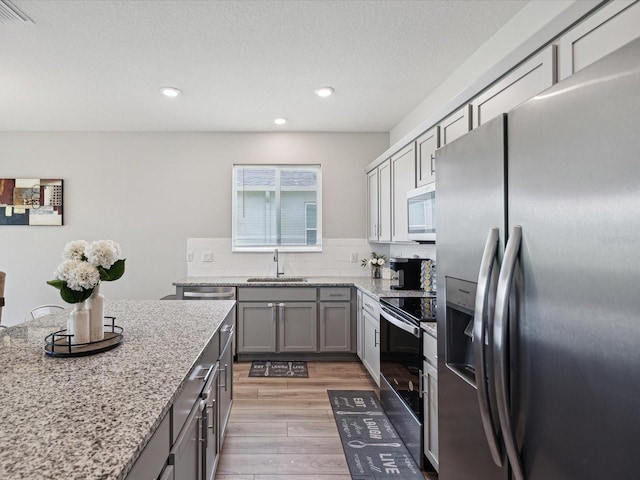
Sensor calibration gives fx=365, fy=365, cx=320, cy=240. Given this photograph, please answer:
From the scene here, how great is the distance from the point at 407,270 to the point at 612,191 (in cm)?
271

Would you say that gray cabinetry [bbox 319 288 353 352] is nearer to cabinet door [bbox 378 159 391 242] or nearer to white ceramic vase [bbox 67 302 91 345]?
cabinet door [bbox 378 159 391 242]

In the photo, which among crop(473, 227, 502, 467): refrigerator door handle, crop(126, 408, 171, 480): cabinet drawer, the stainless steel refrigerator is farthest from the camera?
crop(473, 227, 502, 467): refrigerator door handle

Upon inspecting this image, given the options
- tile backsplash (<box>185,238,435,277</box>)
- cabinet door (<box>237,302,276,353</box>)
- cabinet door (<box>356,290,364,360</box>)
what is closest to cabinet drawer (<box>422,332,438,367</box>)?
cabinet door (<box>356,290,364,360</box>)

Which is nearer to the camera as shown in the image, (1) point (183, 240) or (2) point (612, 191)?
(2) point (612, 191)

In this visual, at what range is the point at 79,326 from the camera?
1.39m

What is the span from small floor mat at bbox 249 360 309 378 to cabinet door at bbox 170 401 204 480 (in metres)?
2.12

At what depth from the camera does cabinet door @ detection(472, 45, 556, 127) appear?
4.60 feet

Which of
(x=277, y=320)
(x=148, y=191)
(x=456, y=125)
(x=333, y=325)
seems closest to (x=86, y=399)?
(x=456, y=125)

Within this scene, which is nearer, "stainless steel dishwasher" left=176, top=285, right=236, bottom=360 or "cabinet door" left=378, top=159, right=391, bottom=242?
"cabinet door" left=378, top=159, right=391, bottom=242

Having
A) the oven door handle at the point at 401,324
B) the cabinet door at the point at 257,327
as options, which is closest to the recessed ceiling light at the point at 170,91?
the cabinet door at the point at 257,327

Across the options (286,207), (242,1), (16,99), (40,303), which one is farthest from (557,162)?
(40,303)

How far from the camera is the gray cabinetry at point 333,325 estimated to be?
387 centimetres

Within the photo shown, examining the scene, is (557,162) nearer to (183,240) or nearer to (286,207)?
(286,207)

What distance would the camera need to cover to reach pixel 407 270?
338 centimetres
